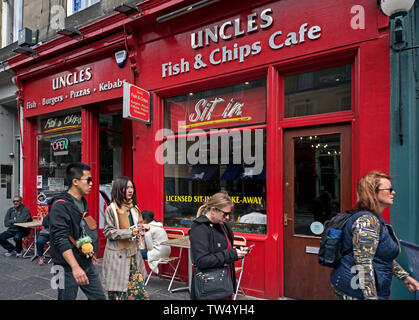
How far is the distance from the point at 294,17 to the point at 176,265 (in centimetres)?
466

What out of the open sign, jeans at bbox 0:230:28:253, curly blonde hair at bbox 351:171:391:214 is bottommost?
jeans at bbox 0:230:28:253

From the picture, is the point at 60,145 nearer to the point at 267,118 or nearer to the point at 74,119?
the point at 74,119

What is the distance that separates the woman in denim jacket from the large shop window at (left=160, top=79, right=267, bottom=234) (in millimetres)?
2657

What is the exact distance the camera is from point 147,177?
637 cm

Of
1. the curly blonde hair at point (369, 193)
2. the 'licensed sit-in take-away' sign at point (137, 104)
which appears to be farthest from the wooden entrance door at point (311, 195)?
the 'licensed sit-in take-away' sign at point (137, 104)

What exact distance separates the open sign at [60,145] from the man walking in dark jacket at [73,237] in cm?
538

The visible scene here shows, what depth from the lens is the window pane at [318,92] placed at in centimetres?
459

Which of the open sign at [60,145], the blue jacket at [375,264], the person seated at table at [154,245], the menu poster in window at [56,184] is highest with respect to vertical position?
the open sign at [60,145]

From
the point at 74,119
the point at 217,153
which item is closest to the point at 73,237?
the point at 217,153

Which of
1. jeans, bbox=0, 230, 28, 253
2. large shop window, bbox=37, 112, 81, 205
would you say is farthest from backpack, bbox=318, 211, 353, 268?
jeans, bbox=0, 230, 28, 253

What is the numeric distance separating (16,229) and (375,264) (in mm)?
8315

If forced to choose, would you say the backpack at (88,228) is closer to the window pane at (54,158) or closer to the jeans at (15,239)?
the window pane at (54,158)

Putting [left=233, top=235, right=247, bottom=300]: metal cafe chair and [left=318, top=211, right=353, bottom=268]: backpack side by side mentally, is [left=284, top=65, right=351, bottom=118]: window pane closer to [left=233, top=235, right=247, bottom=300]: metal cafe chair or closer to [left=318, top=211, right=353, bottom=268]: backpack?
[left=233, top=235, right=247, bottom=300]: metal cafe chair

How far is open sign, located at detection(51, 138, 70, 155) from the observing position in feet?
26.9
